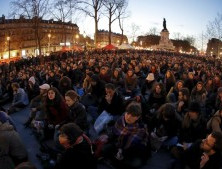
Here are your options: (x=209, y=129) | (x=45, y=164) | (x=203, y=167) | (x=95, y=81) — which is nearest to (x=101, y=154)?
(x=45, y=164)

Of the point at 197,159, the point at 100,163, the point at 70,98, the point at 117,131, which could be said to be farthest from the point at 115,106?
the point at 197,159

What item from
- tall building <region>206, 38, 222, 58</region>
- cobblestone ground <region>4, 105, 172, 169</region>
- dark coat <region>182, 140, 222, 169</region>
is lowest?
cobblestone ground <region>4, 105, 172, 169</region>

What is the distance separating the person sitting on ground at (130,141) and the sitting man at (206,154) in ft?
2.88

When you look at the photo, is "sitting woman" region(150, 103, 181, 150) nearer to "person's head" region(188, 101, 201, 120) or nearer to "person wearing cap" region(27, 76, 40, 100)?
"person's head" region(188, 101, 201, 120)

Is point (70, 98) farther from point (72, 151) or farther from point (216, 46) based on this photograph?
point (216, 46)

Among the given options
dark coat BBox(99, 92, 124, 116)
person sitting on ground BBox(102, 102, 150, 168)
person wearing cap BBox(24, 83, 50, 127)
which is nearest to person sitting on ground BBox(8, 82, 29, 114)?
person wearing cap BBox(24, 83, 50, 127)

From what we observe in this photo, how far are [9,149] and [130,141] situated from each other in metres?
2.10

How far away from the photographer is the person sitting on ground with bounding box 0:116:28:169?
187 inches

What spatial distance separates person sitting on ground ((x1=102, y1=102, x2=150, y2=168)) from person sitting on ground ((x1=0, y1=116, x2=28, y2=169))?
5.02 feet

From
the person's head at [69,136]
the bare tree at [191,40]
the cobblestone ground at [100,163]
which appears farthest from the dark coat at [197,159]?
the bare tree at [191,40]

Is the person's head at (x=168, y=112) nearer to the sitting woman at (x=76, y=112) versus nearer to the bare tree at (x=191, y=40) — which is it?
the sitting woman at (x=76, y=112)

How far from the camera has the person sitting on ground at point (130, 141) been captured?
5.16 metres

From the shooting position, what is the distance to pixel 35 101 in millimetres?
8742

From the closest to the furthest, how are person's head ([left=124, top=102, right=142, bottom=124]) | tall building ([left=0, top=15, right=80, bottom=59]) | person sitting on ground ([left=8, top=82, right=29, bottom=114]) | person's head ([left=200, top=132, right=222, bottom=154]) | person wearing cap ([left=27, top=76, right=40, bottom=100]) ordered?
person's head ([left=200, top=132, right=222, bottom=154]), person's head ([left=124, top=102, right=142, bottom=124]), person sitting on ground ([left=8, top=82, right=29, bottom=114]), person wearing cap ([left=27, top=76, right=40, bottom=100]), tall building ([left=0, top=15, right=80, bottom=59])
